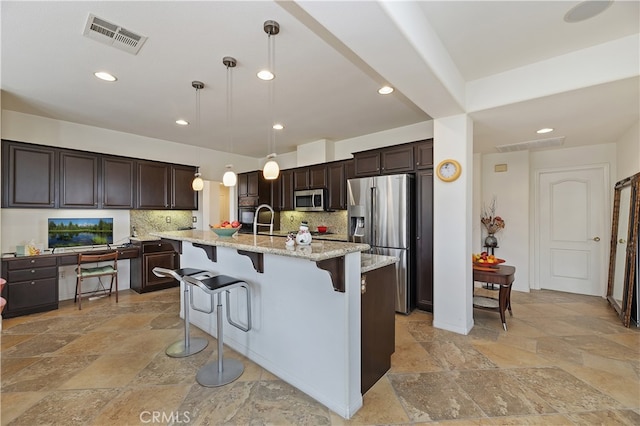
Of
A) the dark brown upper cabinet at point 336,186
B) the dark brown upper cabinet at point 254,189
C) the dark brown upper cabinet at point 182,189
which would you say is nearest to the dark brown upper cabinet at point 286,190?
the dark brown upper cabinet at point 254,189

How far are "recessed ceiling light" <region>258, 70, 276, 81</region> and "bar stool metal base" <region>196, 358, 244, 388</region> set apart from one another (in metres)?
2.78

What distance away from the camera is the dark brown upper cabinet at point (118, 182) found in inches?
180

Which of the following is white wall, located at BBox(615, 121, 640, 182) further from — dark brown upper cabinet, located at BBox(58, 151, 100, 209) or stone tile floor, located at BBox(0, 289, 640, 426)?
dark brown upper cabinet, located at BBox(58, 151, 100, 209)

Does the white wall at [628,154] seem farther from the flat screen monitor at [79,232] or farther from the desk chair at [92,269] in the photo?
the flat screen monitor at [79,232]

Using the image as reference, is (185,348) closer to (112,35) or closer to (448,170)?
(112,35)

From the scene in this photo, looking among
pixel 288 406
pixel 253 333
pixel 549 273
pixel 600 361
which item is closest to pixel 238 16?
pixel 253 333

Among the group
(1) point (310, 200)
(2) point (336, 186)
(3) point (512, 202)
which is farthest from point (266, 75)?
(3) point (512, 202)

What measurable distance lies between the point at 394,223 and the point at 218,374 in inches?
104

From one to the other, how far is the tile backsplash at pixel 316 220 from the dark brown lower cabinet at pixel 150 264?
2329mm

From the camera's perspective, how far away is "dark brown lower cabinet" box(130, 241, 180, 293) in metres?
4.73

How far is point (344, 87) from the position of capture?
10.4 feet

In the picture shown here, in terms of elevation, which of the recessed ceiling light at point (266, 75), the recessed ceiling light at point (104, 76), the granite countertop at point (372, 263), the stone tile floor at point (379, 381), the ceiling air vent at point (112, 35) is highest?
the ceiling air vent at point (112, 35)

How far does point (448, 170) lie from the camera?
10.5 feet

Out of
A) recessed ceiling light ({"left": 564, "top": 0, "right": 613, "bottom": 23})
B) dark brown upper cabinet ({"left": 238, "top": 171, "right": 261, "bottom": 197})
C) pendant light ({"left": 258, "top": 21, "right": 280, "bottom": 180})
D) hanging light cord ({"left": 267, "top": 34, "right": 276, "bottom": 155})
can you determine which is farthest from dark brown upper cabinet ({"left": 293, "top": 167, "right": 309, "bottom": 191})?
recessed ceiling light ({"left": 564, "top": 0, "right": 613, "bottom": 23})
